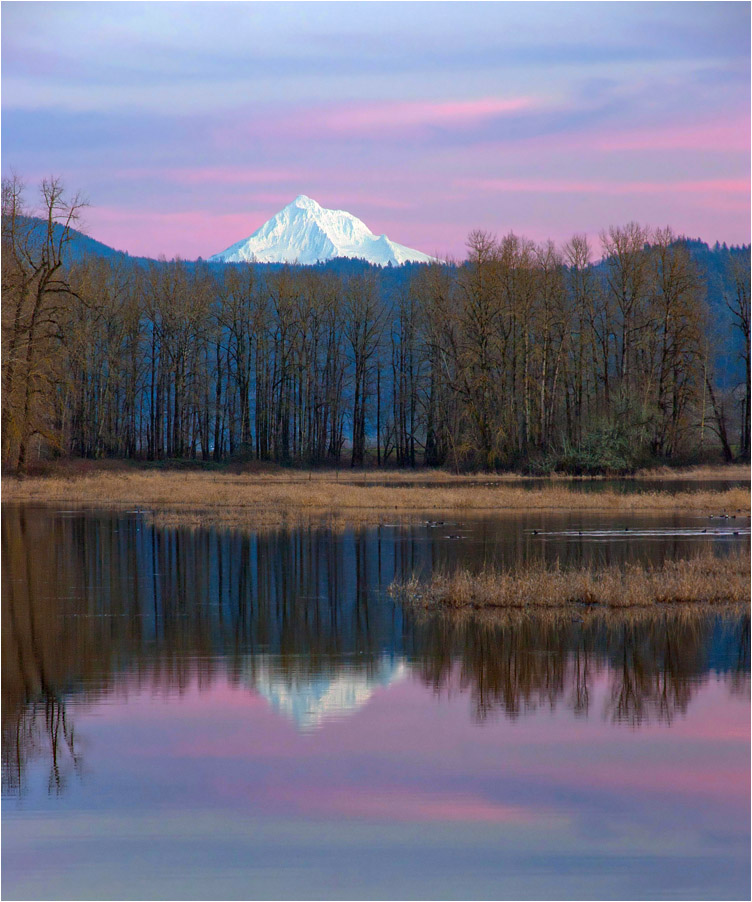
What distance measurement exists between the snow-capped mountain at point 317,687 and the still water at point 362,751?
6 cm

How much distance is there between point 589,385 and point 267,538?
52370 millimetres

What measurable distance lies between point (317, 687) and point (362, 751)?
258 cm

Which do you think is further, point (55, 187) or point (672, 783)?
point (55, 187)

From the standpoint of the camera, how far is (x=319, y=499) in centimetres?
4438

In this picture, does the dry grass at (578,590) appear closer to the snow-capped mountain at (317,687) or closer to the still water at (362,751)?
the still water at (362,751)

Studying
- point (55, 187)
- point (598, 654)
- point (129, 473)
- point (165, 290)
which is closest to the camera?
point (598, 654)

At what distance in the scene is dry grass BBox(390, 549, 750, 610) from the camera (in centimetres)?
1839

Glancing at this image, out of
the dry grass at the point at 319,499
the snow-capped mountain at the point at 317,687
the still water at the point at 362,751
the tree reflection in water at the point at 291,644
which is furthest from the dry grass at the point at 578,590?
the dry grass at the point at 319,499

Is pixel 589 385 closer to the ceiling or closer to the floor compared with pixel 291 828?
closer to the ceiling

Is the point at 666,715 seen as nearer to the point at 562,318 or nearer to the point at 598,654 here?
the point at 598,654

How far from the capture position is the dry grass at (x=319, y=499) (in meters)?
40.2

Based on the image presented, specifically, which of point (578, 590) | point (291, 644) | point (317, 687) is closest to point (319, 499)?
point (578, 590)

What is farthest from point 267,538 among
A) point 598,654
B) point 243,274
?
point 243,274

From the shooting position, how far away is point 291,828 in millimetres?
8430
